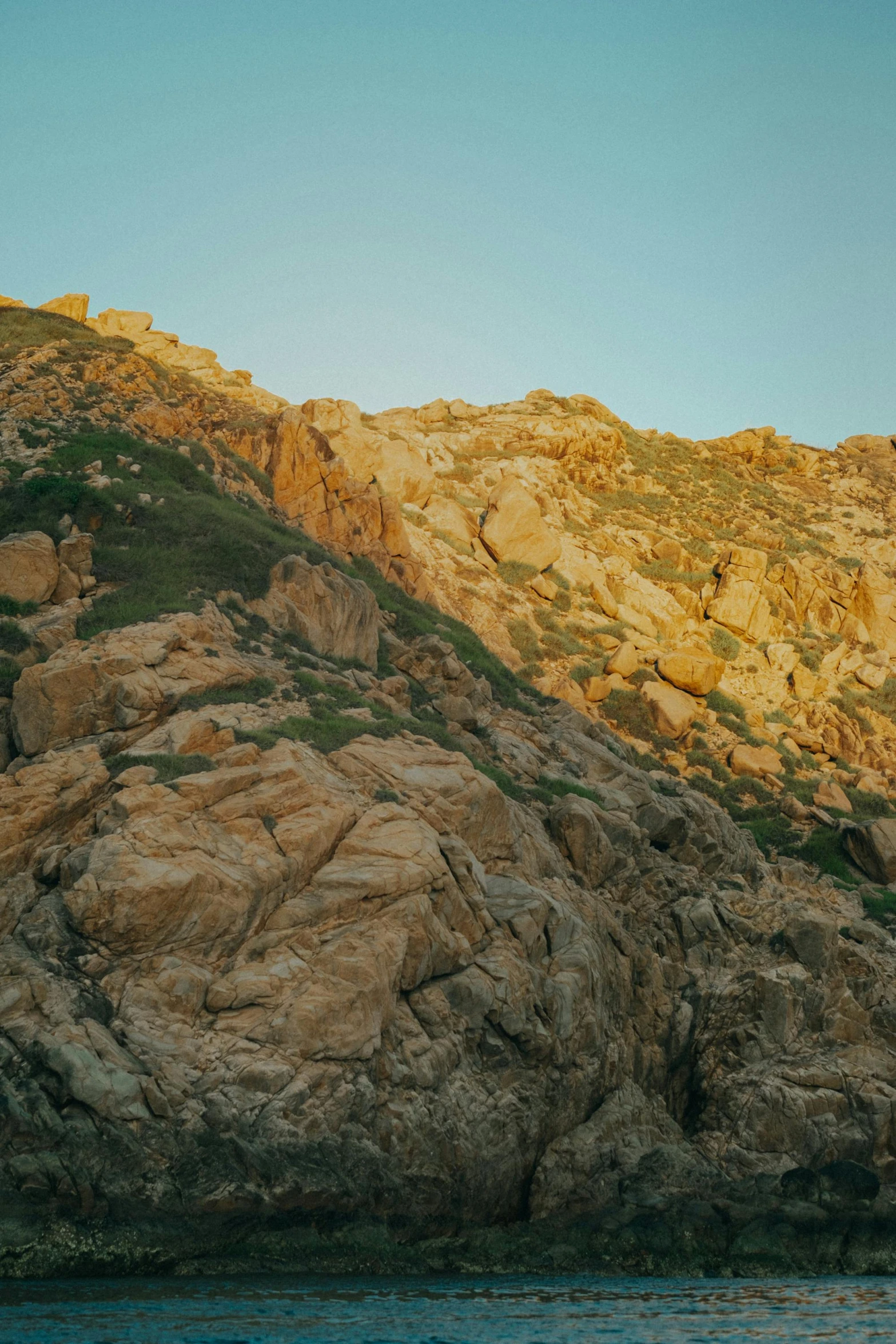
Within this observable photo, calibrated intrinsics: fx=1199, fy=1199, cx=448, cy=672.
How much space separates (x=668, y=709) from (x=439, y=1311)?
30958 mm

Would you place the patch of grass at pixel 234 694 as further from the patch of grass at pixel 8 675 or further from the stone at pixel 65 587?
the stone at pixel 65 587

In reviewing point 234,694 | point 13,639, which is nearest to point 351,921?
point 234,694

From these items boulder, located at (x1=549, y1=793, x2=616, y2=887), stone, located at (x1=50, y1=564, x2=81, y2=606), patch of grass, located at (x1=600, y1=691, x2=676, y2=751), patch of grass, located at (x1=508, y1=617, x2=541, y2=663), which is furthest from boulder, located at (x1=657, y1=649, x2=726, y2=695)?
stone, located at (x1=50, y1=564, x2=81, y2=606)

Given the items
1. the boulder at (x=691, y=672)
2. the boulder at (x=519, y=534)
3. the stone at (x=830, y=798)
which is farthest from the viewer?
the boulder at (x=519, y=534)

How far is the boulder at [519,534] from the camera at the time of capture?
5238 cm

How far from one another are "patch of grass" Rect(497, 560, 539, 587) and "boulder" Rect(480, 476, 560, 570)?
0.21m

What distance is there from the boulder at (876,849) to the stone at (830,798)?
175 inches

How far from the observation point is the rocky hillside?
1702cm

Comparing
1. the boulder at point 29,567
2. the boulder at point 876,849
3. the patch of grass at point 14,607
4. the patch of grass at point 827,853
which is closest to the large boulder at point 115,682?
the patch of grass at point 14,607

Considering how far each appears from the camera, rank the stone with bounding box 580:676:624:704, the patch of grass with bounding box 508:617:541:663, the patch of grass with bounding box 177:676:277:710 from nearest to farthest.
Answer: the patch of grass with bounding box 177:676:277:710
the stone with bounding box 580:676:624:704
the patch of grass with bounding box 508:617:541:663

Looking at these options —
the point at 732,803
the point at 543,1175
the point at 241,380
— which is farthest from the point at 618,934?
the point at 241,380

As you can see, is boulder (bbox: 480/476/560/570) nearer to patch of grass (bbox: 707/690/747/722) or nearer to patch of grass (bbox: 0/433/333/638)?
patch of grass (bbox: 707/690/747/722)

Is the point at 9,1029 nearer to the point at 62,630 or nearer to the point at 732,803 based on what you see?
the point at 62,630

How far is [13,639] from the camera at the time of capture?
23.8m
